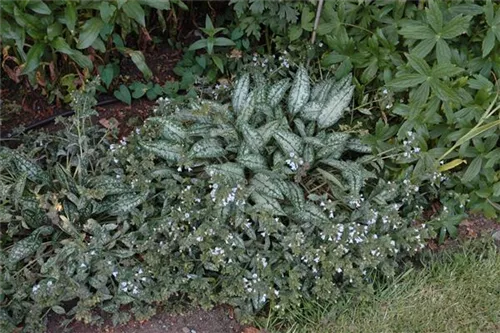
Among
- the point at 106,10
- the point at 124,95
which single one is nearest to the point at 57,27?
the point at 106,10

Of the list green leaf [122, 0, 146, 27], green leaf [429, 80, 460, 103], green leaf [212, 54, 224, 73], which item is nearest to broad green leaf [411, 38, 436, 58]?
green leaf [429, 80, 460, 103]

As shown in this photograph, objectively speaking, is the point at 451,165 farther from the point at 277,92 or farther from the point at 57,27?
the point at 57,27

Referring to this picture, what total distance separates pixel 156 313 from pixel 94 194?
23.9 inches

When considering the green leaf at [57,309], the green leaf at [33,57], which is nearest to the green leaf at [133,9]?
the green leaf at [33,57]

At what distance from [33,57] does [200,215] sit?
1.05 meters

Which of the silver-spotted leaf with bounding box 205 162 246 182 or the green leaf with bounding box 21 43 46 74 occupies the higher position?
the green leaf with bounding box 21 43 46 74

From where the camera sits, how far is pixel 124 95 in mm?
3611

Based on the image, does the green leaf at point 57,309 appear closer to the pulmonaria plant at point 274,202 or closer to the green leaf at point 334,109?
the pulmonaria plant at point 274,202

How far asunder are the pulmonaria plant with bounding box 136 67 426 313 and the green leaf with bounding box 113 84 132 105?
0.42 metres

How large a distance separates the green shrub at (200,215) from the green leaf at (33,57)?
25 cm

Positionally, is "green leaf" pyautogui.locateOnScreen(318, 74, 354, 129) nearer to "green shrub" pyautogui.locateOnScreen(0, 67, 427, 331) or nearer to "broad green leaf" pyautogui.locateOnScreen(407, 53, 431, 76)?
"green shrub" pyautogui.locateOnScreen(0, 67, 427, 331)

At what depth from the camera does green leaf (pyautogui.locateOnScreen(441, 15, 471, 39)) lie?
2.78m

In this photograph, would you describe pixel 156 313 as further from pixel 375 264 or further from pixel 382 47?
pixel 382 47

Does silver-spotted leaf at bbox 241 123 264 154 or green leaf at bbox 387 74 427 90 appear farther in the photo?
silver-spotted leaf at bbox 241 123 264 154
